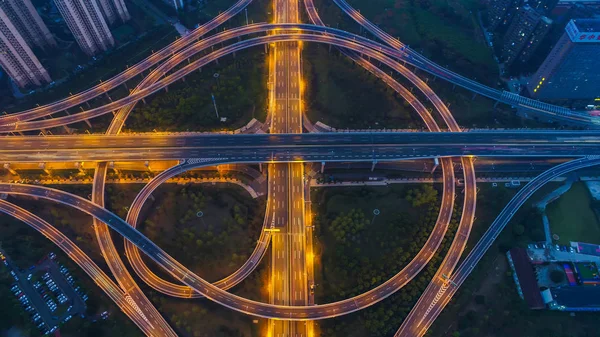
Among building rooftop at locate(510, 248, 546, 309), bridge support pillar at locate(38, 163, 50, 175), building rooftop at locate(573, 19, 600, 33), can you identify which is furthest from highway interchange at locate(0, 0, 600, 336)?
building rooftop at locate(573, 19, 600, 33)

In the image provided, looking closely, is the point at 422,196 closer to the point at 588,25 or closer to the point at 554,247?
the point at 554,247

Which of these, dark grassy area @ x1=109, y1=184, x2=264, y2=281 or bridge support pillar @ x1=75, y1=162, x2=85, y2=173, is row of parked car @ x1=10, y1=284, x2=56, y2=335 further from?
bridge support pillar @ x1=75, y1=162, x2=85, y2=173

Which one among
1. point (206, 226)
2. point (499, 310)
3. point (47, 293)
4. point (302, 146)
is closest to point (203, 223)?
point (206, 226)

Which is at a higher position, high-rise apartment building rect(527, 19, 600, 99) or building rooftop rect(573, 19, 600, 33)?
building rooftop rect(573, 19, 600, 33)

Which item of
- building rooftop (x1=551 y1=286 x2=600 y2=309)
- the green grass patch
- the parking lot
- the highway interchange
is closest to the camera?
the parking lot

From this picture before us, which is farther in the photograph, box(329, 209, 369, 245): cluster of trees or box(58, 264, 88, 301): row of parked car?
box(329, 209, 369, 245): cluster of trees

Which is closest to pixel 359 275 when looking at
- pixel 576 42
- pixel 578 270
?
pixel 578 270
